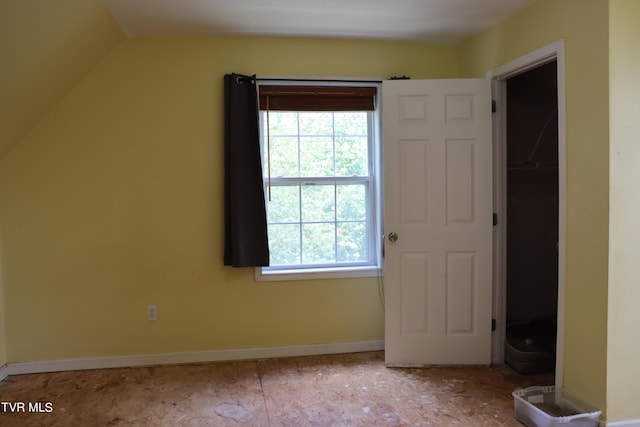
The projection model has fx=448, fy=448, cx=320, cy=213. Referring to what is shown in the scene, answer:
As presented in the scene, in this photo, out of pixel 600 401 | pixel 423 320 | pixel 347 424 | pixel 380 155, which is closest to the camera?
pixel 600 401

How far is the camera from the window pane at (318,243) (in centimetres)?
344

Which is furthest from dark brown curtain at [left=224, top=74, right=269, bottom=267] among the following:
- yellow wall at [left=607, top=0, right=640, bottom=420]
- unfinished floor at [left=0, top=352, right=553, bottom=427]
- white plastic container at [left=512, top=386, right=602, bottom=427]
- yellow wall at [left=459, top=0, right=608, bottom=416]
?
yellow wall at [left=607, top=0, right=640, bottom=420]

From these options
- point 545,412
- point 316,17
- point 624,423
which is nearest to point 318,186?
point 316,17

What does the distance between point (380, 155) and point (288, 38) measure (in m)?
1.09

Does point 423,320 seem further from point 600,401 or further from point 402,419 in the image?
point 600,401

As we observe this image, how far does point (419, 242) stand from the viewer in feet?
10.3

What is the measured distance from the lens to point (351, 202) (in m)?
3.49

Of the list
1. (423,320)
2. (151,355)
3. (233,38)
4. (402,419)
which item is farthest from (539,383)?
(233,38)

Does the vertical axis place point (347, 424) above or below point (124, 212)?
below

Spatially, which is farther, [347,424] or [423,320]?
[423,320]

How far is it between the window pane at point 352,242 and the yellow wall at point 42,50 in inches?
82.0

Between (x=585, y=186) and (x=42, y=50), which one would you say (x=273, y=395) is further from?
(x=42, y=50)

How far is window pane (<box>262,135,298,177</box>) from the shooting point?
336 centimetres

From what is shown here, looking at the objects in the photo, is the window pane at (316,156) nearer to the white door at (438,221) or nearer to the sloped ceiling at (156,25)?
the white door at (438,221)
